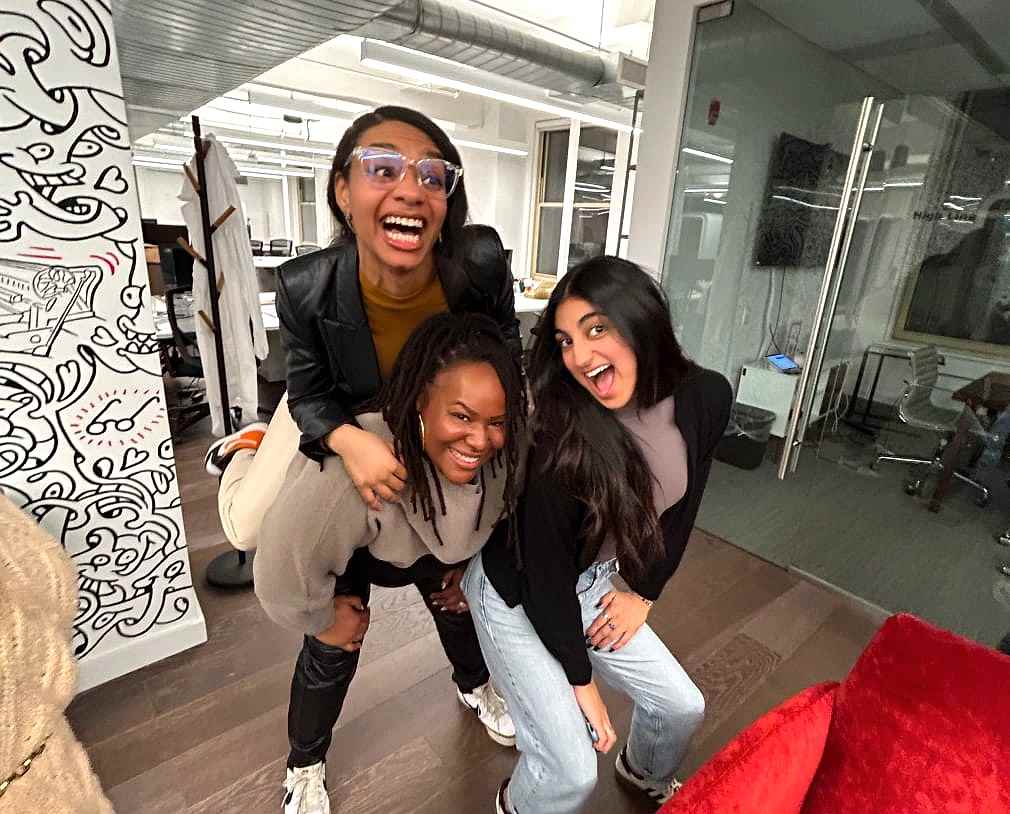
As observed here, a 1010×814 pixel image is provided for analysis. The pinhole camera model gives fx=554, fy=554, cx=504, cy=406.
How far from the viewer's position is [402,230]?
0.98 m

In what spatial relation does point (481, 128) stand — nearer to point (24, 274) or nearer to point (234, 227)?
point (234, 227)

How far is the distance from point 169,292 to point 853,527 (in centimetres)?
386

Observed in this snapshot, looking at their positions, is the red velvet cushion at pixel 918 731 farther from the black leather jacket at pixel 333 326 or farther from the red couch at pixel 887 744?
the black leather jacket at pixel 333 326

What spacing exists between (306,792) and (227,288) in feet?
6.22

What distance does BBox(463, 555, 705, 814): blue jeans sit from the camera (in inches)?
43.3

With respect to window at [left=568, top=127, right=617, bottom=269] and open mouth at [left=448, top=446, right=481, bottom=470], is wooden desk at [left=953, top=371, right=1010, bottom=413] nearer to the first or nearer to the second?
open mouth at [left=448, top=446, right=481, bottom=470]

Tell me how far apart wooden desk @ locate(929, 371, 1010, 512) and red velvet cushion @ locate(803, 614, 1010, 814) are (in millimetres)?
1717

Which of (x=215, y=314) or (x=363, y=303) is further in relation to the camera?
(x=215, y=314)

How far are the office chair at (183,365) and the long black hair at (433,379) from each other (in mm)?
2710

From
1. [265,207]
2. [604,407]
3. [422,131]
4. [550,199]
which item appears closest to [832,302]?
[604,407]

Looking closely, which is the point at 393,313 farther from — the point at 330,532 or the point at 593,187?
the point at 593,187

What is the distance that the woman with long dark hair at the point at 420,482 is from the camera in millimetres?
932

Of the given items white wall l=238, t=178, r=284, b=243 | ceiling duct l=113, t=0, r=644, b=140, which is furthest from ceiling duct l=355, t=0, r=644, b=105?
white wall l=238, t=178, r=284, b=243

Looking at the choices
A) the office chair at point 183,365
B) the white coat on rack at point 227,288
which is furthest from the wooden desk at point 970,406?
the office chair at point 183,365
